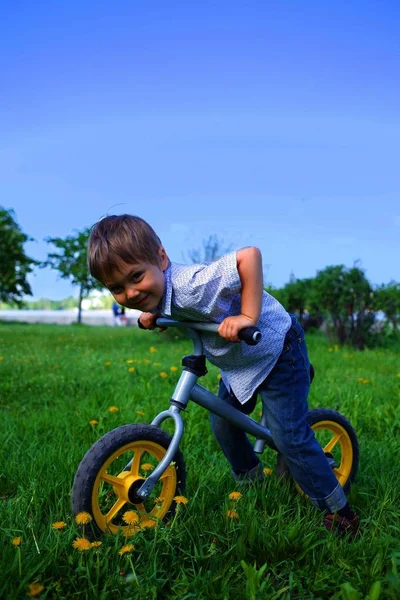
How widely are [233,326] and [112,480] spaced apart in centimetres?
71

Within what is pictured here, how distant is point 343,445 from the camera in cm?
291

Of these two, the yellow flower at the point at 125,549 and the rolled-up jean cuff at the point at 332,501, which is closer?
the yellow flower at the point at 125,549

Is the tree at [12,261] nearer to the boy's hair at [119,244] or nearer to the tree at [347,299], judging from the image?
the tree at [347,299]

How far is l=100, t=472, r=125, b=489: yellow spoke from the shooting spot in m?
2.05

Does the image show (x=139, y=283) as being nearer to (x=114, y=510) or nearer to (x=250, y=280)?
(x=250, y=280)

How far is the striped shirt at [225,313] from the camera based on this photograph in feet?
6.93

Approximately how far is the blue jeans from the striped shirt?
60 millimetres

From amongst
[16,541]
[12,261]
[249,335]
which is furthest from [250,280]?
[12,261]

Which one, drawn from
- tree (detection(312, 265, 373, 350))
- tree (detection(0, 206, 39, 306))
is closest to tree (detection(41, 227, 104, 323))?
tree (detection(0, 206, 39, 306))

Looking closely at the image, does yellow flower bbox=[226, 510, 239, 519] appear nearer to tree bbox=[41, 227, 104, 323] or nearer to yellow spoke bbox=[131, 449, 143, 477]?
yellow spoke bbox=[131, 449, 143, 477]

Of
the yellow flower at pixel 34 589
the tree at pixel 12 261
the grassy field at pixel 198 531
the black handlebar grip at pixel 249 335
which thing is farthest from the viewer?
the tree at pixel 12 261

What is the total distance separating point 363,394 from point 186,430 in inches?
66.3

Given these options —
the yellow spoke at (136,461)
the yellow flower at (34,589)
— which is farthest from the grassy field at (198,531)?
the yellow spoke at (136,461)

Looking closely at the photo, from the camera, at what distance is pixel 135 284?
2102 mm
